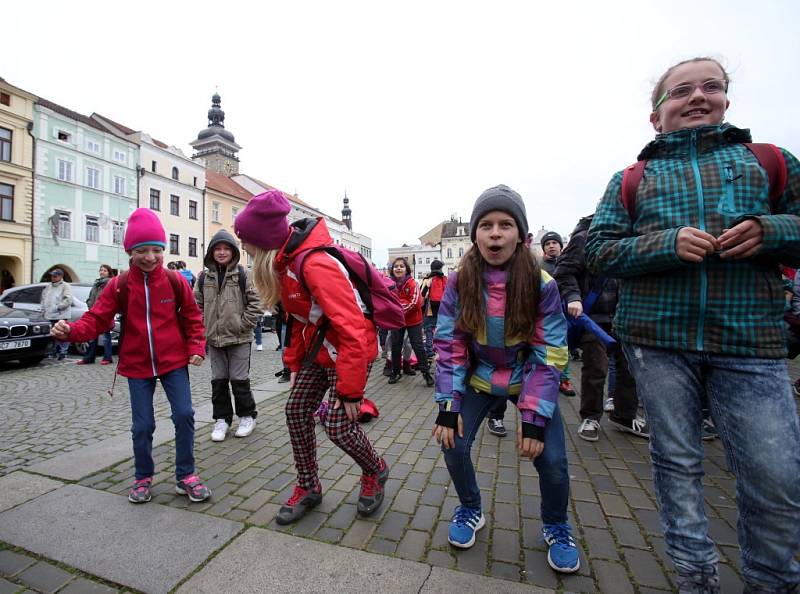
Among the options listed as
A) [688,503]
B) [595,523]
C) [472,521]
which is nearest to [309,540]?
[472,521]

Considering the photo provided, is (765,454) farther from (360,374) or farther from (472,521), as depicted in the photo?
(360,374)

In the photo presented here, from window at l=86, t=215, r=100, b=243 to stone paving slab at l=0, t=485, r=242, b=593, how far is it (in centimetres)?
3201

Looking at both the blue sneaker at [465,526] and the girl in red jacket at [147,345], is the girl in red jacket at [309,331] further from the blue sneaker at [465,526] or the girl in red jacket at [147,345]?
the girl in red jacket at [147,345]

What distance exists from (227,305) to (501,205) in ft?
9.81

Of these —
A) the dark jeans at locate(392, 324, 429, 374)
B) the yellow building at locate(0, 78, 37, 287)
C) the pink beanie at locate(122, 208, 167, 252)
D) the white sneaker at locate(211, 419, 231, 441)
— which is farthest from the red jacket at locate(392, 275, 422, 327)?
the yellow building at locate(0, 78, 37, 287)

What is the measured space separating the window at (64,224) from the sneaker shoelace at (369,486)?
31896 millimetres

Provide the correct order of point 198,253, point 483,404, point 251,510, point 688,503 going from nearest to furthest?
point 688,503
point 483,404
point 251,510
point 198,253

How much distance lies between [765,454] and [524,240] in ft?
4.22

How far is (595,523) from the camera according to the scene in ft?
7.93

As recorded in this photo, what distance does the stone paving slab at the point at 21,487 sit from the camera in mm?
2691

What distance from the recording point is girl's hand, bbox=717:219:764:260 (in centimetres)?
139

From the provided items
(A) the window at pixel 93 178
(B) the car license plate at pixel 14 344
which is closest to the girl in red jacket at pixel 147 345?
(B) the car license plate at pixel 14 344

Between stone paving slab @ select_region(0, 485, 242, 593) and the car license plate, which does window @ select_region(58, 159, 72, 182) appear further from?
stone paving slab @ select_region(0, 485, 242, 593)

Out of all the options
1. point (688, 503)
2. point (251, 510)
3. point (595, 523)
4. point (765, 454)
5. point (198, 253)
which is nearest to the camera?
point (765, 454)
